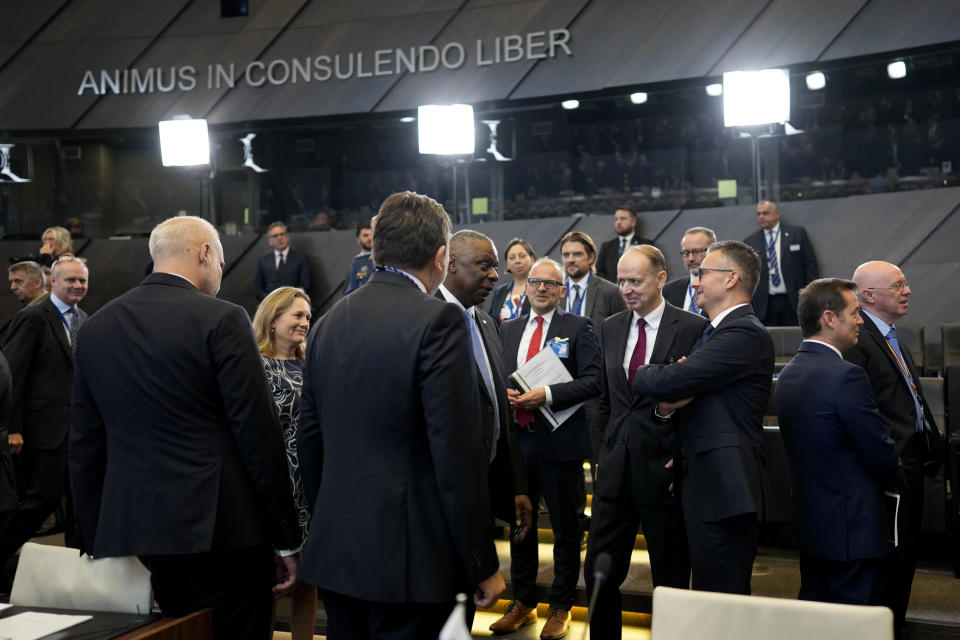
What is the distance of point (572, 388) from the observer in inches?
153

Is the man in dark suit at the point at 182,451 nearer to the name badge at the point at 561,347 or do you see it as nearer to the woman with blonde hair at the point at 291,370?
the woman with blonde hair at the point at 291,370

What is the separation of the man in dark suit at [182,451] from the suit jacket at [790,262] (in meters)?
6.04

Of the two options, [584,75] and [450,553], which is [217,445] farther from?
[584,75]

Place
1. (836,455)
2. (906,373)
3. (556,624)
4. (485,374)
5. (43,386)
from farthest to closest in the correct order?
(43,386), (556,624), (906,373), (836,455), (485,374)

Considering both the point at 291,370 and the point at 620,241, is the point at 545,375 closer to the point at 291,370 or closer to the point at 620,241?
the point at 291,370

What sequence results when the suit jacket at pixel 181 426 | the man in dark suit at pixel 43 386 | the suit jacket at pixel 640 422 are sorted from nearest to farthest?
the suit jacket at pixel 181 426 → the suit jacket at pixel 640 422 → the man in dark suit at pixel 43 386

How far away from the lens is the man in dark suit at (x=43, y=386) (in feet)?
16.4

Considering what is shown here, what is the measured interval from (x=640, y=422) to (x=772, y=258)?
510 centimetres

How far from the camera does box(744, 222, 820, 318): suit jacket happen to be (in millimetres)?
7812

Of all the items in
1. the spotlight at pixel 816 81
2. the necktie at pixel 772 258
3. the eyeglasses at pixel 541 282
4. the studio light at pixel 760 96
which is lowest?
the eyeglasses at pixel 541 282

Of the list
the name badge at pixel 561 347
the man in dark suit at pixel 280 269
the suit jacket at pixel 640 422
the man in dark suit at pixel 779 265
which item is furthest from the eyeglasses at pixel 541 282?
the man in dark suit at pixel 280 269

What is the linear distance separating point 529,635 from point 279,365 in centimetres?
155

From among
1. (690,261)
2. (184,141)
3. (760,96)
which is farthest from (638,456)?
(184,141)

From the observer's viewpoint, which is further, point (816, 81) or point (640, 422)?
point (816, 81)
